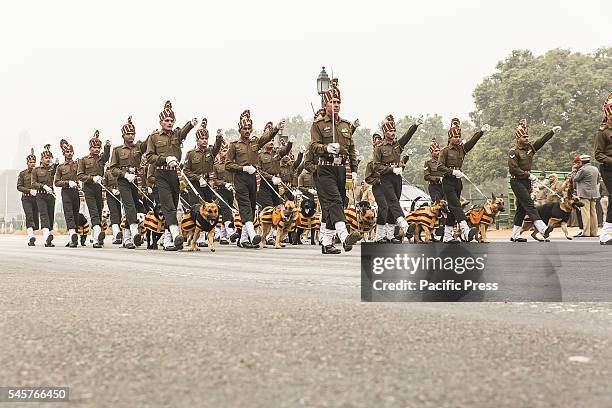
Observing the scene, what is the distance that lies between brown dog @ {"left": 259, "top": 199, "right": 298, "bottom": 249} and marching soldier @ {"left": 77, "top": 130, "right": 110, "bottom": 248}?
4.46 metres

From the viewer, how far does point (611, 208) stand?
44.0 ft

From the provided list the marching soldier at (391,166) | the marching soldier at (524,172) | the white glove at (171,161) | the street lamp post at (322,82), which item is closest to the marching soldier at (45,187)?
the white glove at (171,161)

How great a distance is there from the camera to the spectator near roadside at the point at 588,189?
19953mm

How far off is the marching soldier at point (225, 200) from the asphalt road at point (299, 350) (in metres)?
12.8

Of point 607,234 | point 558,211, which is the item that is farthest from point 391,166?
point 558,211

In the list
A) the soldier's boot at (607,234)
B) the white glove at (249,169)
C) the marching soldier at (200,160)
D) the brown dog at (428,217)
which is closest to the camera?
the soldier's boot at (607,234)

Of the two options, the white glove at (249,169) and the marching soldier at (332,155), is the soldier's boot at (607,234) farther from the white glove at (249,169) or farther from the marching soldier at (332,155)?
the white glove at (249,169)

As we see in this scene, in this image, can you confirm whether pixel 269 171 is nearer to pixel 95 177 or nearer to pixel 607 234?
pixel 95 177

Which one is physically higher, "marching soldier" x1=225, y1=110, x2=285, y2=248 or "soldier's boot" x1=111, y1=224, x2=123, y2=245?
"marching soldier" x1=225, y1=110, x2=285, y2=248

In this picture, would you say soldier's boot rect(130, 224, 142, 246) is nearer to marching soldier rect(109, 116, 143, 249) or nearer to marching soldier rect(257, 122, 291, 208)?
marching soldier rect(109, 116, 143, 249)

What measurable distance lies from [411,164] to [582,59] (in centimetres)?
2647

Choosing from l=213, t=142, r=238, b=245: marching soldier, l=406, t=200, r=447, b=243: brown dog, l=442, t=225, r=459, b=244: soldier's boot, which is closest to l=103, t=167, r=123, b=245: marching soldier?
l=213, t=142, r=238, b=245: marching soldier

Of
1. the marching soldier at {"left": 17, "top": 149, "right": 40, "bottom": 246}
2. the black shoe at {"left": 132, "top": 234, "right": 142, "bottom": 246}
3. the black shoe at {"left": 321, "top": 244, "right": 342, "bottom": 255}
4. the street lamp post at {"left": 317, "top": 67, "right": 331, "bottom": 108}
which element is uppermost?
the street lamp post at {"left": 317, "top": 67, "right": 331, "bottom": 108}

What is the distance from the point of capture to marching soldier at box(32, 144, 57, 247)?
65.1 feet
